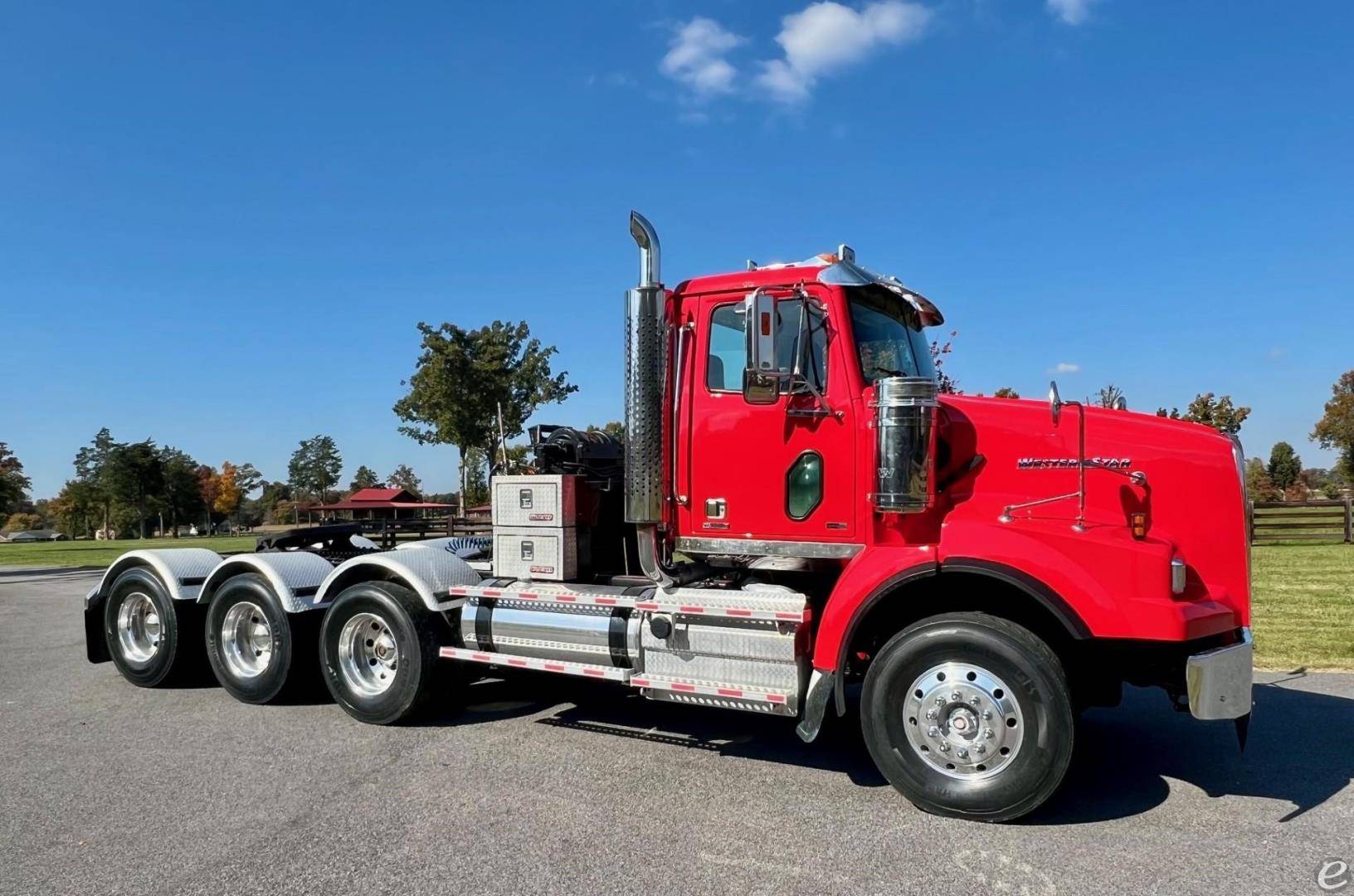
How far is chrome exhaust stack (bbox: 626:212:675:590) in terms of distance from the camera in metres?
5.57

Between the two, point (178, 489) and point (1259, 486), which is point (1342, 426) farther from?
point (178, 489)

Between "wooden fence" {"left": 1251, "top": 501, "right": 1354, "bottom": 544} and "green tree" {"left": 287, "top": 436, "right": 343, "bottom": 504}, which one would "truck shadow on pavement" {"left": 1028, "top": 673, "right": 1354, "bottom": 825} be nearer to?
"wooden fence" {"left": 1251, "top": 501, "right": 1354, "bottom": 544}

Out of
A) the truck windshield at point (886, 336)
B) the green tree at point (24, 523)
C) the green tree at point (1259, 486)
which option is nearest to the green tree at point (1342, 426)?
the green tree at point (1259, 486)

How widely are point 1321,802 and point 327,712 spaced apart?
6.45 metres

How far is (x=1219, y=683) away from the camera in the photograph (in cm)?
412

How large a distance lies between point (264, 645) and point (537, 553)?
2868mm

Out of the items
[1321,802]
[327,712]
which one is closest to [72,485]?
[327,712]

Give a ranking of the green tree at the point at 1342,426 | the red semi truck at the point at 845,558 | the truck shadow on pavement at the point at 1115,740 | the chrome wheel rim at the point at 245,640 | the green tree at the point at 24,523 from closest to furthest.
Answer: the red semi truck at the point at 845,558
the truck shadow on pavement at the point at 1115,740
the chrome wheel rim at the point at 245,640
the green tree at the point at 1342,426
the green tree at the point at 24,523

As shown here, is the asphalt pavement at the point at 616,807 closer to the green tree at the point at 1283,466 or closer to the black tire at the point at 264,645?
the black tire at the point at 264,645

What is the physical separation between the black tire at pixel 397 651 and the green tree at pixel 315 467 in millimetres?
104645

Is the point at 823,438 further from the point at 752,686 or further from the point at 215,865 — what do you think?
the point at 215,865

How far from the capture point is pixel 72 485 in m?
85.9

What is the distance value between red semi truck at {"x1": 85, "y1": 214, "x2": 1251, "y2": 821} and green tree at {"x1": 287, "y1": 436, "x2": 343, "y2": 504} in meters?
105

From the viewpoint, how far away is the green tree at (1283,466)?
168 ft
